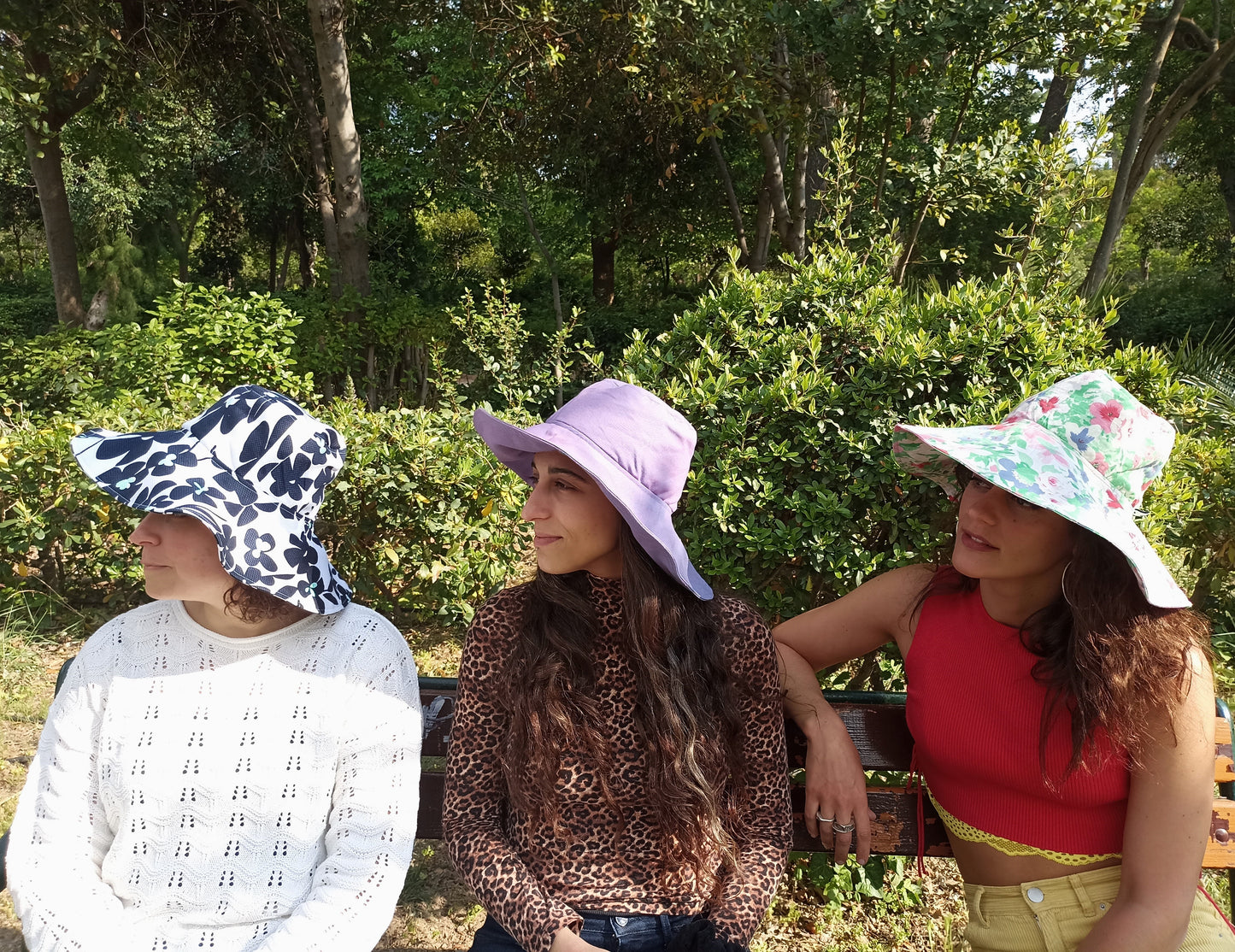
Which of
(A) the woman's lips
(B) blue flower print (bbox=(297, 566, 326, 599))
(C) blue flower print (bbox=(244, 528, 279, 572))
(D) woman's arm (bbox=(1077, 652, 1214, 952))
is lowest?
(D) woman's arm (bbox=(1077, 652, 1214, 952))

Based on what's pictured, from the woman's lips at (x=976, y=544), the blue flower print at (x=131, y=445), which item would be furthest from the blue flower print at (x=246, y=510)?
the woman's lips at (x=976, y=544)

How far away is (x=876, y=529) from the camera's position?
2939 millimetres

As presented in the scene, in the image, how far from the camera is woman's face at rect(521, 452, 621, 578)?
1.91 meters

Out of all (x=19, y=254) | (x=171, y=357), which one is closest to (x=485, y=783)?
(x=171, y=357)

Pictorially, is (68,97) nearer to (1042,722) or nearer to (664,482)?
(664,482)

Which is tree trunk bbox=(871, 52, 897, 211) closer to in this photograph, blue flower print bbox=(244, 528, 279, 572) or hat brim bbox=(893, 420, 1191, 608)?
hat brim bbox=(893, 420, 1191, 608)

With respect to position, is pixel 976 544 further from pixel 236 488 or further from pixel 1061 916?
pixel 236 488

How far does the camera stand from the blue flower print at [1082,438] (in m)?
1.91

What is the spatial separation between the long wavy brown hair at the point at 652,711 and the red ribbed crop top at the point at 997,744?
0.46 metres

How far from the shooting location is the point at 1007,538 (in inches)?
74.3

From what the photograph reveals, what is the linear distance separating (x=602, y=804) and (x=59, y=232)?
1220 cm

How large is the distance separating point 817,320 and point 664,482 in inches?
53.3

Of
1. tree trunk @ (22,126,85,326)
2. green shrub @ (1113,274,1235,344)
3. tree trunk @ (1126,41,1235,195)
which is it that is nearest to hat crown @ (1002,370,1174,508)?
tree trunk @ (1126,41,1235,195)

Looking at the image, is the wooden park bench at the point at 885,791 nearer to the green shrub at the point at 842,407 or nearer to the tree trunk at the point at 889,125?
the green shrub at the point at 842,407
